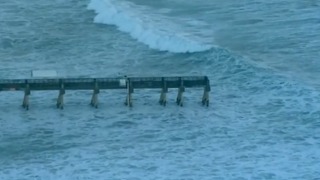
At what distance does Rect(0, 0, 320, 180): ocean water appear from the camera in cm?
3556

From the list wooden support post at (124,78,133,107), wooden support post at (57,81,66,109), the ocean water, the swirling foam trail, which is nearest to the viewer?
the ocean water

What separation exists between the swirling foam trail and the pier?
755 centimetres

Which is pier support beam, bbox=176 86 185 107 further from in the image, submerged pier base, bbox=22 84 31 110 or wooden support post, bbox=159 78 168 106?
submerged pier base, bbox=22 84 31 110

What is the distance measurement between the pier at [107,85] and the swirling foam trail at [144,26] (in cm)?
755

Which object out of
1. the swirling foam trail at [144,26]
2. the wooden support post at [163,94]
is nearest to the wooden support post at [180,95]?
the wooden support post at [163,94]

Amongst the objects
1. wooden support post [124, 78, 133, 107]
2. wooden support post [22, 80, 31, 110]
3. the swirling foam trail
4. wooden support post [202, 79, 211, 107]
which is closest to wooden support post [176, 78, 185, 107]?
wooden support post [202, 79, 211, 107]

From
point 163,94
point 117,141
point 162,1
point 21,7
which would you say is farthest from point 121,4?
point 117,141

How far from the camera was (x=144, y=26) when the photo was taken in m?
53.8

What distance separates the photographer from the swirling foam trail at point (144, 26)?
49.8m

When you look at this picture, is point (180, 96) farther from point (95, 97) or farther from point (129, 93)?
point (95, 97)

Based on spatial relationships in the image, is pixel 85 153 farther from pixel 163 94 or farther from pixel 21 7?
Result: pixel 21 7

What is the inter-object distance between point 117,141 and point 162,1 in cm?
2492

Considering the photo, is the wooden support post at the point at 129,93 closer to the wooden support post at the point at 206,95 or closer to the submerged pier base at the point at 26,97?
the wooden support post at the point at 206,95

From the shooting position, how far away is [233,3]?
5931 centimetres
